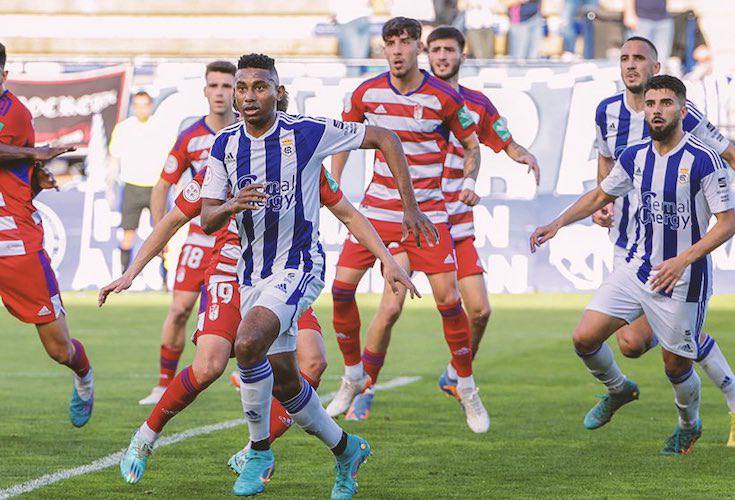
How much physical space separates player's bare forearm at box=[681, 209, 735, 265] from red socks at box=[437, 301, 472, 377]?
210 cm

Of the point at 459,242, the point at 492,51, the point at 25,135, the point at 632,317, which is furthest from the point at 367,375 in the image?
the point at 492,51

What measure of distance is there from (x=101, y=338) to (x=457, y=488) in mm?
8569

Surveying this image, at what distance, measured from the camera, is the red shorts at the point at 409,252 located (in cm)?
970

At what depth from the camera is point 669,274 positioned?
26.3 feet

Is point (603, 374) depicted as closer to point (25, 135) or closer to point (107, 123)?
point (25, 135)

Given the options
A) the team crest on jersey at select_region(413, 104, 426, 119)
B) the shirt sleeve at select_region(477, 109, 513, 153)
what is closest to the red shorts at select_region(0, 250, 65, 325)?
the team crest on jersey at select_region(413, 104, 426, 119)

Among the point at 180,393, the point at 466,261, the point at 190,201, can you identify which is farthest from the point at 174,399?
the point at 466,261

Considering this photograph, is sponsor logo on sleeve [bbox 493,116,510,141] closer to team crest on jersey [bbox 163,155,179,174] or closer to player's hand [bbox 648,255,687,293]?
team crest on jersey [bbox 163,155,179,174]

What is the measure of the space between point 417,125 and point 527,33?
14.8 meters

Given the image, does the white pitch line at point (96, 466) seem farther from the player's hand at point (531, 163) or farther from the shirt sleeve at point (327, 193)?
the player's hand at point (531, 163)

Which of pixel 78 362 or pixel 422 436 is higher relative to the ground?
pixel 78 362

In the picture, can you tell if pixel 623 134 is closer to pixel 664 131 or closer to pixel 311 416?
pixel 664 131

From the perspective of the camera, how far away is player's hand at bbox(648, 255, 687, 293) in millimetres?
8000

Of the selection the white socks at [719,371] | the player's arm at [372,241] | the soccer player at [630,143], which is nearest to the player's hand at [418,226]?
the player's arm at [372,241]
